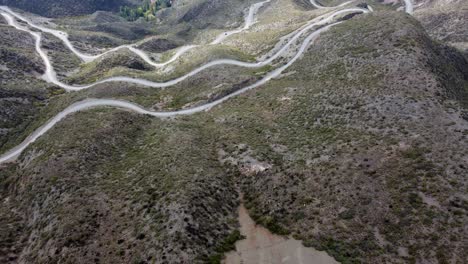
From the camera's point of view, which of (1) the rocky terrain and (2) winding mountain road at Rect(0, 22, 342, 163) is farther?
(2) winding mountain road at Rect(0, 22, 342, 163)

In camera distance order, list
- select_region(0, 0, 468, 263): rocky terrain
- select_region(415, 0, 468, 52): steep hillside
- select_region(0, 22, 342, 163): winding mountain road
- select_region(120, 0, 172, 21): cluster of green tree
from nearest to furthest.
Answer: select_region(0, 0, 468, 263): rocky terrain → select_region(0, 22, 342, 163): winding mountain road → select_region(415, 0, 468, 52): steep hillside → select_region(120, 0, 172, 21): cluster of green tree

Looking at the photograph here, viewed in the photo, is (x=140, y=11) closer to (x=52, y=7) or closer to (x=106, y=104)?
(x=52, y=7)

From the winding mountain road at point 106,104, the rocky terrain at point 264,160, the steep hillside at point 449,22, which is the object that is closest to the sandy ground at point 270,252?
the rocky terrain at point 264,160

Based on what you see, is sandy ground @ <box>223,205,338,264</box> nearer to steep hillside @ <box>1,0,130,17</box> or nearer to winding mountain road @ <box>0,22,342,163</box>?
winding mountain road @ <box>0,22,342,163</box>

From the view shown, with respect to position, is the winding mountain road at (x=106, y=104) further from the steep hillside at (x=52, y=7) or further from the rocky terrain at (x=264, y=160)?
the steep hillside at (x=52, y=7)

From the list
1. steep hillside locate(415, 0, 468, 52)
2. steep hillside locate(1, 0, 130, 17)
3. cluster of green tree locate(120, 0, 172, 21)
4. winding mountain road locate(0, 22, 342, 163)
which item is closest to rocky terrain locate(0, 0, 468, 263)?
winding mountain road locate(0, 22, 342, 163)

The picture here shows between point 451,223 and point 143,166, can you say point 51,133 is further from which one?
point 451,223
